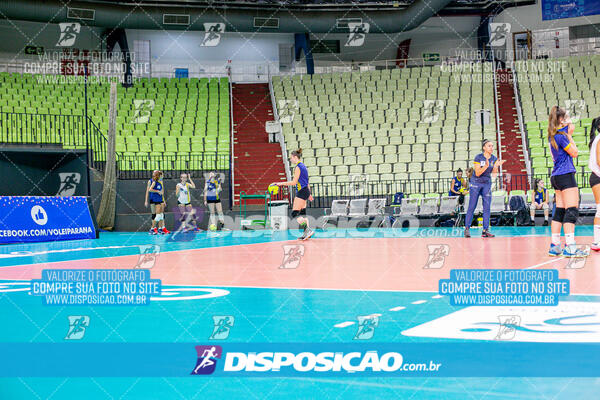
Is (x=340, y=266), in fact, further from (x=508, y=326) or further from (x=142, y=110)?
(x=142, y=110)

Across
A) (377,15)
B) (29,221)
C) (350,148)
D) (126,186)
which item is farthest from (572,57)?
(29,221)

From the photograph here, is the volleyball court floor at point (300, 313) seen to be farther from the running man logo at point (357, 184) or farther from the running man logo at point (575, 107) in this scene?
the running man logo at point (575, 107)

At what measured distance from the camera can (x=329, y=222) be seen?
1814cm

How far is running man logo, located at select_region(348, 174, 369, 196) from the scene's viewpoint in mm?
19188

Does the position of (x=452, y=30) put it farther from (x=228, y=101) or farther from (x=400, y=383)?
(x=400, y=383)

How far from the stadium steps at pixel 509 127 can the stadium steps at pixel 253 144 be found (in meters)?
8.09

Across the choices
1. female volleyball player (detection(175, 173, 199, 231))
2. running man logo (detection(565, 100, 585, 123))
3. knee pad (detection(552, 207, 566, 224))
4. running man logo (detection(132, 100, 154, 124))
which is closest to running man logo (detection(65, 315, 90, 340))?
knee pad (detection(552, 207, 566, 224))

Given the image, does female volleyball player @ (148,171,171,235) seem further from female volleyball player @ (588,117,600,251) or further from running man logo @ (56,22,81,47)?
running man logo @ (56,22,81,47)

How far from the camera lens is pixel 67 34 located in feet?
90.3

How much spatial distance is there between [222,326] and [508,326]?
1534 millimetres

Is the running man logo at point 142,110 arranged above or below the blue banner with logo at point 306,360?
above

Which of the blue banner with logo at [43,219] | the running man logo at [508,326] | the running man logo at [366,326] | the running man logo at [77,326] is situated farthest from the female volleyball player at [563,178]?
the blue banner with logo at [43,219]

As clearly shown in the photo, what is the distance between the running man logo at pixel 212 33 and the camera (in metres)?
27.0

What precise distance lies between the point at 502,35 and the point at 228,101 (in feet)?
43.9
